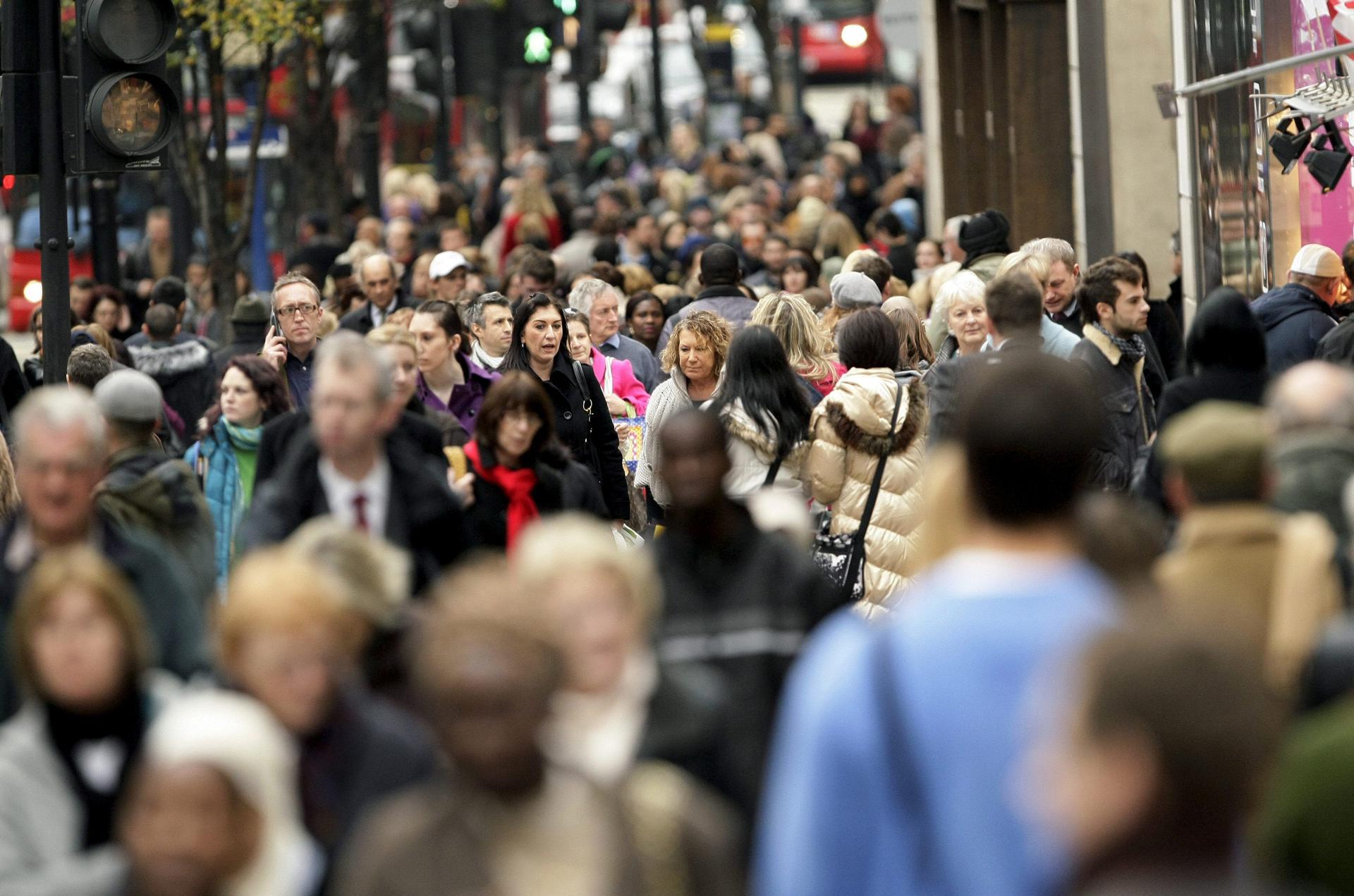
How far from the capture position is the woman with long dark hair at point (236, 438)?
8.45 meters

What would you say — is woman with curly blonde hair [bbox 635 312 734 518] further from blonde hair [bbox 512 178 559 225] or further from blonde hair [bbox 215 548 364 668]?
blonde hair [bbox 512 178 559 225]

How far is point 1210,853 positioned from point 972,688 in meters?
0.54

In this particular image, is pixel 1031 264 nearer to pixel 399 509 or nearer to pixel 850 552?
pixel 850 552

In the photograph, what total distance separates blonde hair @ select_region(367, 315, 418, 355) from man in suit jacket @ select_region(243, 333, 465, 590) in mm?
2199

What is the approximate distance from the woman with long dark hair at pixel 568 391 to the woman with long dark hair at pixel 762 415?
54.6 inches

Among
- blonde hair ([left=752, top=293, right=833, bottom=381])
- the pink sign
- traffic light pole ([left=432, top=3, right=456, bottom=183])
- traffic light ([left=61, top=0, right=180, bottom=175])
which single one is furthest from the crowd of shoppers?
traffic light pole ([left=432, top=3, right=456, bottom=183])

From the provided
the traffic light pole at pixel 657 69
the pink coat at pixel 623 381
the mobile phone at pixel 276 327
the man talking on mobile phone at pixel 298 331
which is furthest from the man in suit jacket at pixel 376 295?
the traffic light pole at pixel 657 69

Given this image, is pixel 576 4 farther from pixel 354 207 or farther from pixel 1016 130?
pixel 1016 130

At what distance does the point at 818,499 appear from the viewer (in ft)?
→ 29.4

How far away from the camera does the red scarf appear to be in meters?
7.38

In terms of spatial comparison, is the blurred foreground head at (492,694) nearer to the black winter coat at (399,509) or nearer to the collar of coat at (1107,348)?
the black winter coat at (399,509)

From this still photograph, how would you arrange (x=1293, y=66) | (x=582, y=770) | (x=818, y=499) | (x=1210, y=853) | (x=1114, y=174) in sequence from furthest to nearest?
(x=1114, y=174), (x=1293, y=66), (x=818, y=499), (x=582, y=770), (x=1210, y=853)

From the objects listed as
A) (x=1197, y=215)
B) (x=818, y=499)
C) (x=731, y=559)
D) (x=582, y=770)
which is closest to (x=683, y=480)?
(x=731, y=559)

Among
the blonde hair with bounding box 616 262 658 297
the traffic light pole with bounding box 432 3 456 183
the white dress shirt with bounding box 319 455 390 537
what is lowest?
the white dress shirt with bounding box 319 455 390 537
